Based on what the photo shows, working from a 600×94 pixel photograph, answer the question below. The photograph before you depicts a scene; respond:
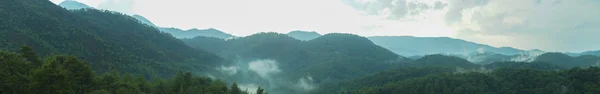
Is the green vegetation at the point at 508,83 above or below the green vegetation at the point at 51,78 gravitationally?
below

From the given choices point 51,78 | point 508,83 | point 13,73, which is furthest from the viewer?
point 508,83

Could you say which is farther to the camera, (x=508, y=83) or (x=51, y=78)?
(x=508, y=83)

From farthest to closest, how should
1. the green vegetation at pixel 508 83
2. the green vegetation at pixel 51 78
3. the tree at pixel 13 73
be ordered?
the green vegetation at pixel 508 83, the green vegetation at pixel 51 78, the tree at pixel 13 73

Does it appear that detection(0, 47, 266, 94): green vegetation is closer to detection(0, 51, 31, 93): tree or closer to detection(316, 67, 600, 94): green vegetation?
detection(0, 51, 31, 93): tree

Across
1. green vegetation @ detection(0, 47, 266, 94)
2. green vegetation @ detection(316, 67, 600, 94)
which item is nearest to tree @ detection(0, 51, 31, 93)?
green vegetation @ detection(0, 47, 266, 94)

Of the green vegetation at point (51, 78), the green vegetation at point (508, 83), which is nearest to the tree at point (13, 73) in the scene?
the green vegetation at point (51, 78)

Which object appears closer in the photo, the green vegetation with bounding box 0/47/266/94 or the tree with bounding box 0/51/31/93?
the tree with bounding box 0/51/31/93

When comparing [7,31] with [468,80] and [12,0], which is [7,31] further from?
[468,80]

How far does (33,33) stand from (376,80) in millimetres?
158675

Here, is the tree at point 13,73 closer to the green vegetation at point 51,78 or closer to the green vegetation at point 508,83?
the green vegetation at point 51,78

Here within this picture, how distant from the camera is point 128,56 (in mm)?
197750

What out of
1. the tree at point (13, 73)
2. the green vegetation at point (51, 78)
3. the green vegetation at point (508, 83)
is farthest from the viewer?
the green vegetation at point (508, 83)

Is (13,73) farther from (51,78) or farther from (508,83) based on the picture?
(508,83)

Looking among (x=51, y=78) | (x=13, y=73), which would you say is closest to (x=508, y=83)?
(x=51, y=78)
